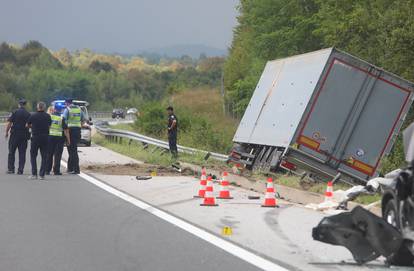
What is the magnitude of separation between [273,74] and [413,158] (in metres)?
15.4

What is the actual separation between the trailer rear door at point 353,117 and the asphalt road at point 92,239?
5351 millimetres

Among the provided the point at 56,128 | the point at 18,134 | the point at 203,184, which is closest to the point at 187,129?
the point at 18,134

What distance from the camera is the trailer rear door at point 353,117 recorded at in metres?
18.1

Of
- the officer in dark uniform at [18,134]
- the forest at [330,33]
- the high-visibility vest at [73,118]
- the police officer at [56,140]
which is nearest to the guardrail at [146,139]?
the high-visibility vest at [73,118]

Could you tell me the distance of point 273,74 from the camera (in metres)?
22.9

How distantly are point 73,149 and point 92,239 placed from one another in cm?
1035

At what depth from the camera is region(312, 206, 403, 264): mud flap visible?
25.6ft

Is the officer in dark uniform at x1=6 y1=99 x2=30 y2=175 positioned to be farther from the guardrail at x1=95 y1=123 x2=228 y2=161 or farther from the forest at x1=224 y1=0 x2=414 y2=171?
the forest at x1=224 y1=0 x2=414 y2=171

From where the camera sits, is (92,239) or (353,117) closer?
(92,239)

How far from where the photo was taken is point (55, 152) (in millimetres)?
20328

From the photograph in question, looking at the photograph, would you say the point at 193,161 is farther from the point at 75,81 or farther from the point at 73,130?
the point at 75,81

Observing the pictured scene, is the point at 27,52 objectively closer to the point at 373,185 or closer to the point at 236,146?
the point at 236,146

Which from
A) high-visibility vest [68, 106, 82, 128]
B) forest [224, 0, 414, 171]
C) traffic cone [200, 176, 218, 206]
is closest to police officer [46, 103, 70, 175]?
high-visibility vest [68, 106, 82, 128]

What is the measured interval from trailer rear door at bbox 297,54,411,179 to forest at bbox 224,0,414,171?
2.13 m
